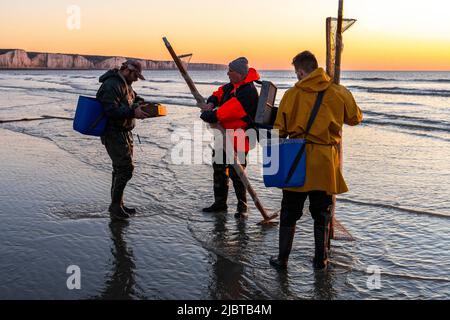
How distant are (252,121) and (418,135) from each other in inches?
434

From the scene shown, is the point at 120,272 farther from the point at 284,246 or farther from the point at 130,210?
the point at 130,210

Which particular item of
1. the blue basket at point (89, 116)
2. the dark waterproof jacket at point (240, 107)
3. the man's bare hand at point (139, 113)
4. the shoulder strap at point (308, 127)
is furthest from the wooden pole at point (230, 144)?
the shoulder strap at point (308, 127)

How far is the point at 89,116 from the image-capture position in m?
5.78

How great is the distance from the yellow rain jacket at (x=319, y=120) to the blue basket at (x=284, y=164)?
8cm

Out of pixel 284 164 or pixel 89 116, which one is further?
pixel 89 116

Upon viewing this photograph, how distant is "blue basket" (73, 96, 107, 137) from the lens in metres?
5.76

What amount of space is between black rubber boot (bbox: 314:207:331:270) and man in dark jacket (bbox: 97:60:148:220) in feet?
8.17

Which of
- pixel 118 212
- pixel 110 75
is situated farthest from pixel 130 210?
pixel 110 75

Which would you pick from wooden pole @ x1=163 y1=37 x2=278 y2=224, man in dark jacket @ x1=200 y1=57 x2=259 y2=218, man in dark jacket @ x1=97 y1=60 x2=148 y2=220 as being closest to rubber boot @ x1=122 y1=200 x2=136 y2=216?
man in dark jacket @ x1=97 y1=60 x2=148 y2=220

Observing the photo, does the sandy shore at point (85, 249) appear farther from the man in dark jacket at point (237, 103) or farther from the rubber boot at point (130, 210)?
the man in dark jacket at point (237, 103)

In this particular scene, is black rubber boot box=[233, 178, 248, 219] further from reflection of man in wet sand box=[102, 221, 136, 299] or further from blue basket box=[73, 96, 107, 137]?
blue basket box=[73, 96, 107, 137]

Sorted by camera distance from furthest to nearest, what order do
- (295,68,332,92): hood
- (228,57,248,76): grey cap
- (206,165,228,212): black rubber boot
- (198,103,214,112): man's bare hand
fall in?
(206,165,228,212): black rubber boot, (198,103,214,112): man's bare hand, (228,57,248,76): grey cap, (295,68,332,92): hood

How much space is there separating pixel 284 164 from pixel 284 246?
91 cm

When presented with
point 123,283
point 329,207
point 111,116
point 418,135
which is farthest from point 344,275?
point 418,135
